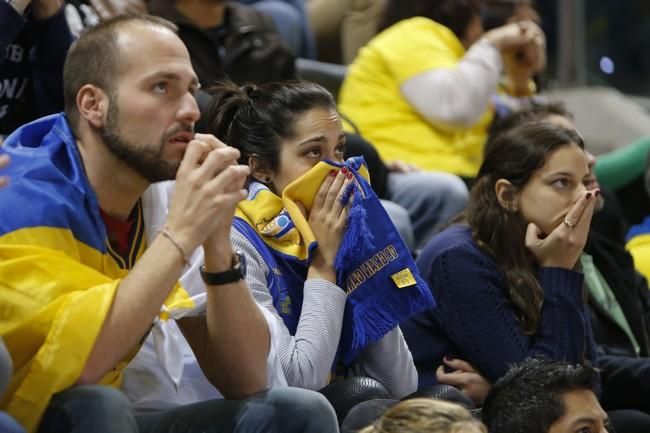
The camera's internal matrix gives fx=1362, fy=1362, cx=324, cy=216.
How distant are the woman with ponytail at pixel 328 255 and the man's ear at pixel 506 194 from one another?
0.52 metres

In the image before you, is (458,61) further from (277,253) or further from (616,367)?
(277,253)

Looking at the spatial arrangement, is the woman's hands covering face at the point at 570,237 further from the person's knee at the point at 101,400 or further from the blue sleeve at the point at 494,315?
the person's knee at the point at 101,400

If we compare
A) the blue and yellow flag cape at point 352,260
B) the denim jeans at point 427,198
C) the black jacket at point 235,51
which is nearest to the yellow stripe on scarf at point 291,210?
the blue and yellow flag cape at point 352,260

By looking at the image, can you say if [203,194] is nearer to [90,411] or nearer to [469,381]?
[90,411]

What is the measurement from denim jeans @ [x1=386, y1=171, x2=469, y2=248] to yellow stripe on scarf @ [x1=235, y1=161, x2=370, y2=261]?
1.41 metres

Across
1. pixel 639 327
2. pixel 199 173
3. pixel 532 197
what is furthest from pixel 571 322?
pixel 199 173

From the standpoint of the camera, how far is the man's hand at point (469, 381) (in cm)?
313

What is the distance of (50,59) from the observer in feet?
11.1

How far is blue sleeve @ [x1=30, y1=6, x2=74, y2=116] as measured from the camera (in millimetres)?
3348

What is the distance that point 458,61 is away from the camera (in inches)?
186

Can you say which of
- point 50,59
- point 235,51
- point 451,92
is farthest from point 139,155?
point 451,92

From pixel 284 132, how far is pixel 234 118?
0.44 feet

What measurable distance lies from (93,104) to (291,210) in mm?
498

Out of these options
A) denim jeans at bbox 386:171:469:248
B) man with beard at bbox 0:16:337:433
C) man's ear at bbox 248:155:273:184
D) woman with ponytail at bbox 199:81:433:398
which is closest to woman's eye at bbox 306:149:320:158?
woman with ponytail at bbox 199:81:433:398
